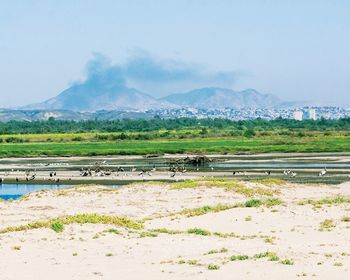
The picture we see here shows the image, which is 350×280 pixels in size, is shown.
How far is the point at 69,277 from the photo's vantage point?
1867 cm

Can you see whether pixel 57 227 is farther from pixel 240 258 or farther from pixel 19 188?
pixel 19 188

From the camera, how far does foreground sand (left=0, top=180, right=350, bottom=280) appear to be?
61.8 feet

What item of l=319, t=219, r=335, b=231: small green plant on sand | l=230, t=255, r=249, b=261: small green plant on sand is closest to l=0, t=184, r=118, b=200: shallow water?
l=319, t=219, r=335, b=231: small green plant on sand

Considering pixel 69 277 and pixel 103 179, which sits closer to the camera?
pixel 69 277

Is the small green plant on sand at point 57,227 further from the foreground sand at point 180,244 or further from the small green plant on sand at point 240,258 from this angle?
the small green plant on sand at point 240,258

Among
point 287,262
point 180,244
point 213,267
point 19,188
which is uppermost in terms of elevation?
point 287,262

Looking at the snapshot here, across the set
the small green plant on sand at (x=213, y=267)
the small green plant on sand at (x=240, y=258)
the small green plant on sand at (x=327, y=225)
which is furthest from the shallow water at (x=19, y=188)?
the small green plant on sand at (x=213, y=267)

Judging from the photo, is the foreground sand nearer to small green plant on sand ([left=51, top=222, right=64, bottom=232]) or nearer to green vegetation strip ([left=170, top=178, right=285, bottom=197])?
small green plant on sand ([left=51, top=222, right=64, bottom=232])

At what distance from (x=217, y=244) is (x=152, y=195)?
17550mm

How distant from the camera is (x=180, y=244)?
77.2 ft

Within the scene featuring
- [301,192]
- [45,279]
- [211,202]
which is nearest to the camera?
[45,279]

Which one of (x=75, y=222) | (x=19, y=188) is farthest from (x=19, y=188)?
(x=75, y=222)

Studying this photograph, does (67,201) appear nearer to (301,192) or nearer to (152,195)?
(152,195)

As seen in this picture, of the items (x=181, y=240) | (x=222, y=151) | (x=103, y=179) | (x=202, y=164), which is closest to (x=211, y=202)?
(x=181, y=240)
